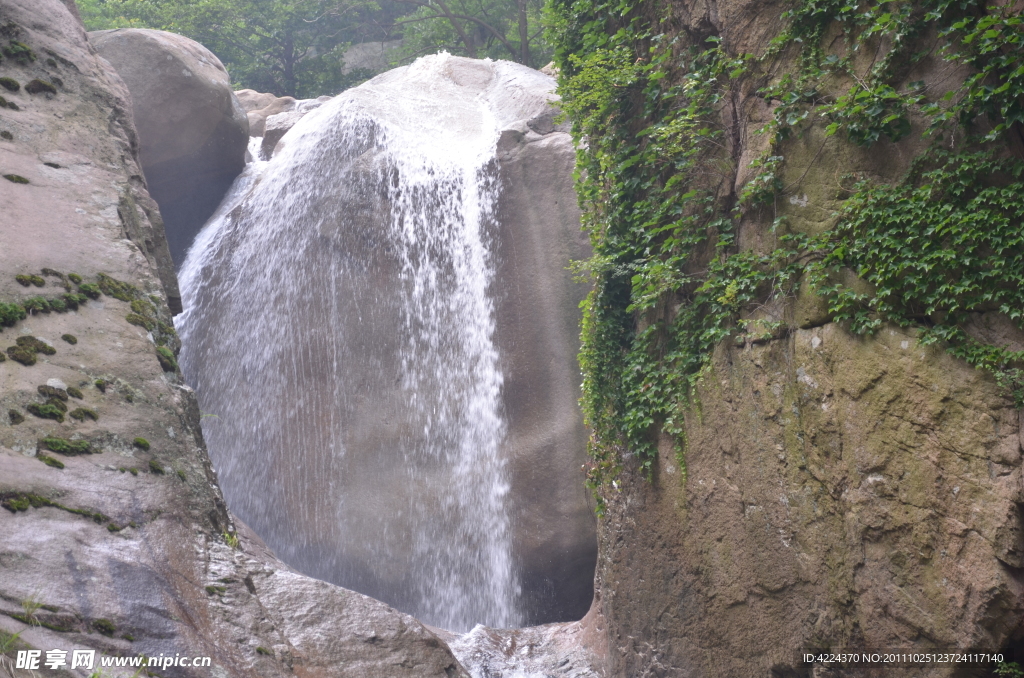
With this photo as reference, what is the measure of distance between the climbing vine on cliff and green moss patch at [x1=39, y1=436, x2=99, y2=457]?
13.5 feet

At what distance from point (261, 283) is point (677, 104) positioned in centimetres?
721

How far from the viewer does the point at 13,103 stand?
17.3 feet

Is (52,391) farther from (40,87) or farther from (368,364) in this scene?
(368,364)

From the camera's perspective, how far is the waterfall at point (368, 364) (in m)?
8.92

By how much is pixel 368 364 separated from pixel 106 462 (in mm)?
6222

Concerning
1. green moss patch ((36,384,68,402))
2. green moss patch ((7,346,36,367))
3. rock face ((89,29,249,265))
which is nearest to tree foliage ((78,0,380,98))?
rock face ((89,29,249,265))

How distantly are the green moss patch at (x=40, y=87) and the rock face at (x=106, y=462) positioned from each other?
0.21 ft

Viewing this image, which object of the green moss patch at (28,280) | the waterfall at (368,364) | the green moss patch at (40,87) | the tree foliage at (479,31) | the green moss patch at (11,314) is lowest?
the waterfall at (368,364)

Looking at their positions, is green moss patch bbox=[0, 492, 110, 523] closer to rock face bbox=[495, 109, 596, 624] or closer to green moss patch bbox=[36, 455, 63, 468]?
green moss patch bbox=[36, 455, 63, 468]

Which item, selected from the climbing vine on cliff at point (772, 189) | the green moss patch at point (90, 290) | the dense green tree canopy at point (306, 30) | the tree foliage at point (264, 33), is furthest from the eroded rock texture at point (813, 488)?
the tree foliage at point (264, 33)

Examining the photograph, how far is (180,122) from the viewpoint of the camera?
12391 millimetres

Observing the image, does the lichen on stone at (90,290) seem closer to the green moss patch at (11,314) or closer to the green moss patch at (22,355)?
the green moss patch at (11,314)

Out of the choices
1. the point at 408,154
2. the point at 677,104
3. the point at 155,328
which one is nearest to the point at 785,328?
the point at 677,104

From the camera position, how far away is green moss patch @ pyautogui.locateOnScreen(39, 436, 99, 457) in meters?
3.26
